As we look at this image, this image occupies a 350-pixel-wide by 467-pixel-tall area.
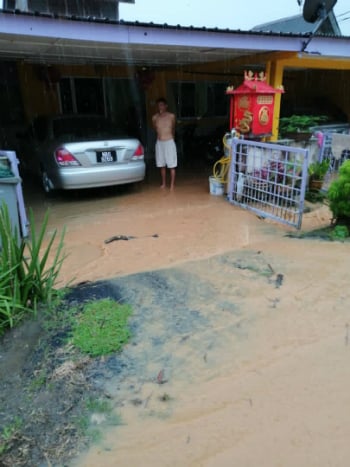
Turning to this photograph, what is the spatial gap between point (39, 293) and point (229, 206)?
4.15 m


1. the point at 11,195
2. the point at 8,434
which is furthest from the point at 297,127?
the point at 8,434

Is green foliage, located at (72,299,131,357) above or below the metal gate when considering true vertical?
below

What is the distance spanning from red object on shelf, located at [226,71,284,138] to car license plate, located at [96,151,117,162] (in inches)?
86.6

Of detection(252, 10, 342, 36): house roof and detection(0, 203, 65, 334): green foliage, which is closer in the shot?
detection(0, 203, 65, 334): green foliage

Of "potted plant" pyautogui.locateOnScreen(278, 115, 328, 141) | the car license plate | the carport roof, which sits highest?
the carport roof

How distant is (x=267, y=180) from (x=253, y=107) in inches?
53.4

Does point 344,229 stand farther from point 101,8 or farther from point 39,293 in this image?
point 101,8

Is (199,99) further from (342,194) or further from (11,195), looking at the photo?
(11,195)

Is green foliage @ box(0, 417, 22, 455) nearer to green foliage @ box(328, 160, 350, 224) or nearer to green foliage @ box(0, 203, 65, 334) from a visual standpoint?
green foliage @ box(0, 203, 65, 334)

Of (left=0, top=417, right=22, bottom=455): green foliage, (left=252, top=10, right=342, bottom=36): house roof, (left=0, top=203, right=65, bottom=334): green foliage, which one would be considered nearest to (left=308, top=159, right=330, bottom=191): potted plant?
(left=0, top=203, right=65, bottom=334): green foliage

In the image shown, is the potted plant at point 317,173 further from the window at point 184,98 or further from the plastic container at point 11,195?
the window at point 184,98

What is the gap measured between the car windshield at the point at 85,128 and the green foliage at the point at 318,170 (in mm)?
3559

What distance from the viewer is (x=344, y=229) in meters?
5.19

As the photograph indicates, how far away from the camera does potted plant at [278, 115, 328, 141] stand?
8094mm
